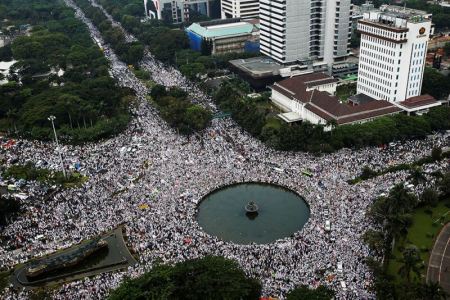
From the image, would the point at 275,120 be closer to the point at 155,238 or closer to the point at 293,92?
the point at 293,92

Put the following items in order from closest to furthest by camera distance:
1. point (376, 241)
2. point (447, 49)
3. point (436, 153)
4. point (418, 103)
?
1. point (376, 241)
2. point (436, 153)
3. point (418, 103)
4. point (447, 49)

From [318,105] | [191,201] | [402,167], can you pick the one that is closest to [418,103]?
[318,105]

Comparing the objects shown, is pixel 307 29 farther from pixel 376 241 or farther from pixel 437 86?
pixel 376 241

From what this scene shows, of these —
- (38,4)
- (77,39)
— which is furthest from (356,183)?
(38,4)

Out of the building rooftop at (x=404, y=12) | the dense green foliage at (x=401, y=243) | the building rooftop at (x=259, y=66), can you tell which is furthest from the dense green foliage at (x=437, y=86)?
the dense green foliage at (x=401, y=243)

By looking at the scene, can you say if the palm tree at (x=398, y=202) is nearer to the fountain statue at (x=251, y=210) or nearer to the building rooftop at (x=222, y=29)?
the fountain statue at (x=251, y=210)

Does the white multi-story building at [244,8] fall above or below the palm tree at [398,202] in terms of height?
above

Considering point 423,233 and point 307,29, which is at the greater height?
point 307,29
